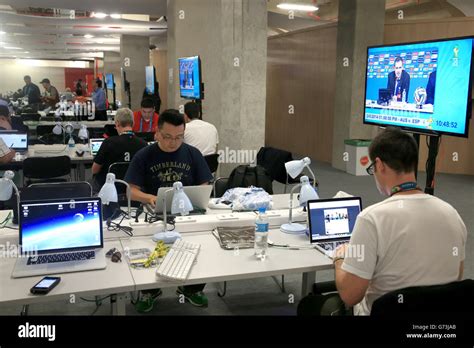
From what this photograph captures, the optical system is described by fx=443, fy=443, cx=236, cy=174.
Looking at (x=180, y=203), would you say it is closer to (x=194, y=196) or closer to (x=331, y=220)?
(x=194, y=196)

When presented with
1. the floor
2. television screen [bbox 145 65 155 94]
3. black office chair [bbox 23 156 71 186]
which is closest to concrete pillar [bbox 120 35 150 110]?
television screen [bbox 145 65 155 94]

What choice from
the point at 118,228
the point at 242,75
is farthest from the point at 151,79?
the point at 118,228

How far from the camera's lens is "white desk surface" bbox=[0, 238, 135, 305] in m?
1.96

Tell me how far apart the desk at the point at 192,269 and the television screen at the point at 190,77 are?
350cm

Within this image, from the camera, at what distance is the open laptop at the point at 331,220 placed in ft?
8.55

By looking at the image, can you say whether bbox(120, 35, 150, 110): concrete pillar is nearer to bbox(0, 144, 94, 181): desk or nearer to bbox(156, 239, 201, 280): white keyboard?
bbox(0, 144, 94, 181): desk

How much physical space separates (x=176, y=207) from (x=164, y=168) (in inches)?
32.9

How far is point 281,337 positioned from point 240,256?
0.77 metres

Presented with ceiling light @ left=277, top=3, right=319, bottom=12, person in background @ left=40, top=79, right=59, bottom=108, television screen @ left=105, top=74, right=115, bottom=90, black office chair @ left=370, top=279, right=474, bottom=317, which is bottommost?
black office chair @ left=370, top=279, right=474, bottom=317

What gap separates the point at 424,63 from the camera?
3971 mm

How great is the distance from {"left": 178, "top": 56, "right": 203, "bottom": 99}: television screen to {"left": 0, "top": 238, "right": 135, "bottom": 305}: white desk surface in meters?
4.19

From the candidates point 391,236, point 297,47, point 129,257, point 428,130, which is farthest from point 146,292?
point 297,47

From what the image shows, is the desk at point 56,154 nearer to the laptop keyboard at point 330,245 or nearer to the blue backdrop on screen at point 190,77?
the blue backdrop on screen at point 190,77

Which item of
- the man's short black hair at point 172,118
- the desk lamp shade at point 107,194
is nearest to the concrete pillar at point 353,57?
the man's short black hair at point 172,118
